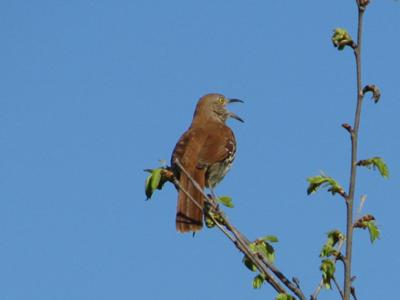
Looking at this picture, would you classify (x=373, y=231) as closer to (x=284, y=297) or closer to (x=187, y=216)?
(x=284, y=297)

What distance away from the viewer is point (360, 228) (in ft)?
10.9

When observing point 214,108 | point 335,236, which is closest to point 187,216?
point 335,236

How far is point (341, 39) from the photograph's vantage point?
339 cm

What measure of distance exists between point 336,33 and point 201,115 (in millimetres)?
4898

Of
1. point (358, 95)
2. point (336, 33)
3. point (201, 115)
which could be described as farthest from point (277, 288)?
point (201, 115)

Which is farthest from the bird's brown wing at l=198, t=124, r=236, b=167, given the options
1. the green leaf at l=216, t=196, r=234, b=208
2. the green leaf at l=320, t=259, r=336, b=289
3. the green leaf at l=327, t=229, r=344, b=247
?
the green leaf at l=320, t=259, r=336, b=289

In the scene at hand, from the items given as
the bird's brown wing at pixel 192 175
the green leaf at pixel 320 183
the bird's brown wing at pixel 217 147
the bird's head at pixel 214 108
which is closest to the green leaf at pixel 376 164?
the green leaf at pixel 320 183

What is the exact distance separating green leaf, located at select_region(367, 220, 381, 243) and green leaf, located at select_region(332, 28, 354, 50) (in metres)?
0.76

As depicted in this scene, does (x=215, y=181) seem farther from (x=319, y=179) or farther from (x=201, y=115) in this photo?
(x=319, y=179)

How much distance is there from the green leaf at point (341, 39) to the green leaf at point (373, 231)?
760mm

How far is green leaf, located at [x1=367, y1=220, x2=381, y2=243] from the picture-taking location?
327 centimetres

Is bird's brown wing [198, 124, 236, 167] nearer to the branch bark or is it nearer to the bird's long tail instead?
the bird's long tail

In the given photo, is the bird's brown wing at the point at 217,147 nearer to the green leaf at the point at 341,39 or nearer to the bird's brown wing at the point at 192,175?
the bird's brown wing at the point at 192,175

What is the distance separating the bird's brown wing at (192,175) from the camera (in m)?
5.48
